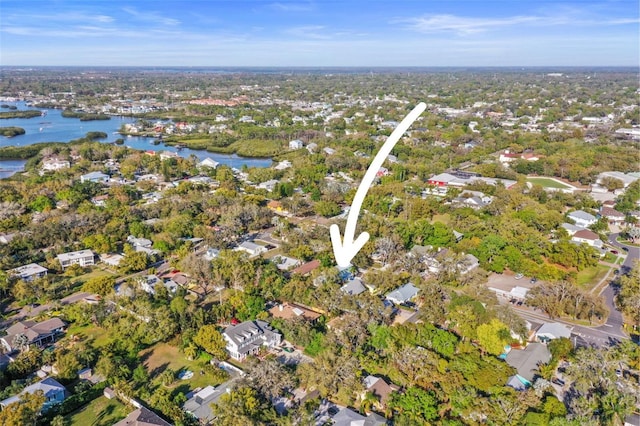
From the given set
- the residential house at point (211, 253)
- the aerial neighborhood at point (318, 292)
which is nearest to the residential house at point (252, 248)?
the aerial neighborhood at point (318, 292)

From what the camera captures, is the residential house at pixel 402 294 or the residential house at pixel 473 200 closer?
the residential house at pixel 402 294

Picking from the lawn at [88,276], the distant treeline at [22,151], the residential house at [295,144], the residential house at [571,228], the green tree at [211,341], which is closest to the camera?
the green tree at [211,341]

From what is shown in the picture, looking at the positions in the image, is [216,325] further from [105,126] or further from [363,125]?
[105,126]

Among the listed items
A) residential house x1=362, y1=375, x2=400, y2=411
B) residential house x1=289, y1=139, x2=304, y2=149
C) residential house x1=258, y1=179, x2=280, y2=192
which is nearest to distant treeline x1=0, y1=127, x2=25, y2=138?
residential house x1=289, y1=139, x2=304, y2=149

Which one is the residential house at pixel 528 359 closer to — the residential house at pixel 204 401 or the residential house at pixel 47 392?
the residential house at pixel 204 401

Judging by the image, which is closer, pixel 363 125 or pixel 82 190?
pixel 82 190

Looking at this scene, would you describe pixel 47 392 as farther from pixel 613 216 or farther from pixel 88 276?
pixel 613 216

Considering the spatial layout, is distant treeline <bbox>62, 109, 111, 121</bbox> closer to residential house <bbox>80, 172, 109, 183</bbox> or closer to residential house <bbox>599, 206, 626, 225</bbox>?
residential house <bbox>80, 172, 109, 183</bbox>

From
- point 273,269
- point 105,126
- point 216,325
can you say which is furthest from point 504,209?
point 105,126
